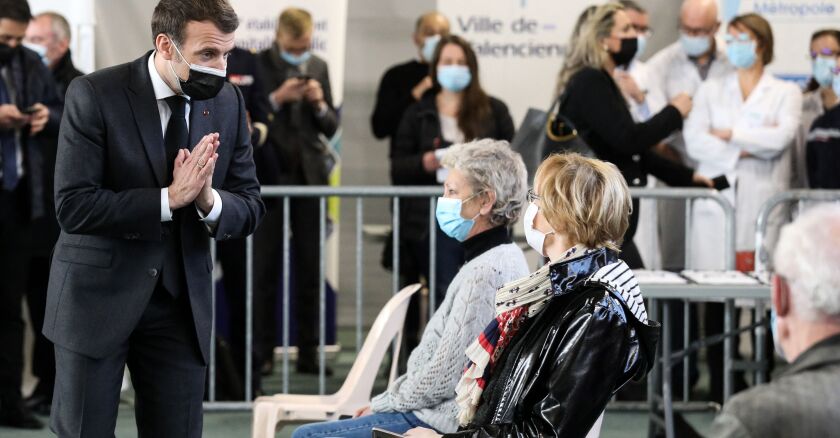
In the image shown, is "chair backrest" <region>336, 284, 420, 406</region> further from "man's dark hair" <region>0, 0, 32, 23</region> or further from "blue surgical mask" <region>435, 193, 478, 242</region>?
"man's dark hair" <region>0, 0, 32, 23</region>

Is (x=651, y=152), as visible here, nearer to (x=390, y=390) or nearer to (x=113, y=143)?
(x=390, y=390)

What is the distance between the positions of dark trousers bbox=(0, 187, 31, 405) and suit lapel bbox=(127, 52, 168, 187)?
286cm

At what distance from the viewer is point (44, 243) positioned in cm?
620

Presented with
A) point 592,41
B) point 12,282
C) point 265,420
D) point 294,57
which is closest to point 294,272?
point 294,57

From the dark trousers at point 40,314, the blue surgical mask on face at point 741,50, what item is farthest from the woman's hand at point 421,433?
the blue surgical mask on face at point 741,50

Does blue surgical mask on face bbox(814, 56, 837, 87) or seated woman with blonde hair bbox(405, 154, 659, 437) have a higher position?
blue surgical mask on face bbox(814, 56, 837, 87)

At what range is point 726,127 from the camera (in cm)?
696

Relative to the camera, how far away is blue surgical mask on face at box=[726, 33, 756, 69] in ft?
22.8

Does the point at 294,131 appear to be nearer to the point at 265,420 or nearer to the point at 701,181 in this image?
the point at 701,181

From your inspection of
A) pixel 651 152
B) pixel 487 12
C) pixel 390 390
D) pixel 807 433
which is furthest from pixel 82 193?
pixel 487 12

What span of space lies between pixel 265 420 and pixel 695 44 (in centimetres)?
379

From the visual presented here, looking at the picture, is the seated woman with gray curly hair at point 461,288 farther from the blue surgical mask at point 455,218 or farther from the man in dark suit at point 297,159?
the man in dark suit at point 297,159

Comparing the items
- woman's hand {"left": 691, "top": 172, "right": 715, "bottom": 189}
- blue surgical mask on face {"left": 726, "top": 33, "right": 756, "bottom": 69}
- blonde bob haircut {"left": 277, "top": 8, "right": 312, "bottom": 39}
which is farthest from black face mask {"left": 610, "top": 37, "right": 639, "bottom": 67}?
blonde bob haircut {"left": 277, "top": 8, "right": 312, "bottom": 39}

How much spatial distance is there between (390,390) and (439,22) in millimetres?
3967
